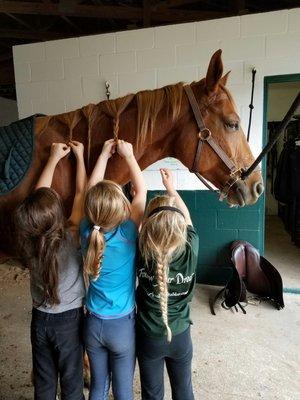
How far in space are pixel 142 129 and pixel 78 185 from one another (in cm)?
42

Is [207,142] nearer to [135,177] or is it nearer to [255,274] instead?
[135,177]

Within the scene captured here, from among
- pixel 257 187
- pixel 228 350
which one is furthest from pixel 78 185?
pixel 228 350

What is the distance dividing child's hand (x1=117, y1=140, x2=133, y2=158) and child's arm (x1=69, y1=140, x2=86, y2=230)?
0.61 feet

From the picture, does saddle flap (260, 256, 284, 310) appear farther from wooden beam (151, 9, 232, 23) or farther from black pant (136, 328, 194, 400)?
wooden beam (151, 9, 232, 23)

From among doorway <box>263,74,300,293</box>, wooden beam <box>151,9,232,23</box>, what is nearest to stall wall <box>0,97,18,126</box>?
wooden beam <box>151,9,232,23</box>

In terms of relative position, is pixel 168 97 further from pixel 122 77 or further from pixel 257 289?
pixel 257 289

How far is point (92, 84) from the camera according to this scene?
3234 millimetres

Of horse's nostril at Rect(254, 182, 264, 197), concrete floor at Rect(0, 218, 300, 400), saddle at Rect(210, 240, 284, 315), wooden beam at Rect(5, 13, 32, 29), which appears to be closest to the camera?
horse's nostril at Rect(254, 182, 264, 197)

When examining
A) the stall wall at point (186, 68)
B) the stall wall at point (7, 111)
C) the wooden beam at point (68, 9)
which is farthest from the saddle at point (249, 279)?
the stall wall at point (7, 111)

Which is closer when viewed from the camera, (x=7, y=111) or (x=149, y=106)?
(x=149, y=106)

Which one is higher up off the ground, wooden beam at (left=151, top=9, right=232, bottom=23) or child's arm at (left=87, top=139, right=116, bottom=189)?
wooden beam at (left=151, top=9, right=232, bottom=23)

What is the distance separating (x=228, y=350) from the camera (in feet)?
7.24

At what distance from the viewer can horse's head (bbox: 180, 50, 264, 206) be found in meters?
1.49

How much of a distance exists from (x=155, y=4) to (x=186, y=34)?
115 centimetres
